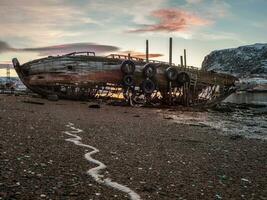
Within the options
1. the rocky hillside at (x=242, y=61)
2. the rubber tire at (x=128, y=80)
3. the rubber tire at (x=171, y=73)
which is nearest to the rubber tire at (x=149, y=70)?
the rubber tire at (x=128, y=80)

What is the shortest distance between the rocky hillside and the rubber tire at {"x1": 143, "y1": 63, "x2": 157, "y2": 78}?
55.2m

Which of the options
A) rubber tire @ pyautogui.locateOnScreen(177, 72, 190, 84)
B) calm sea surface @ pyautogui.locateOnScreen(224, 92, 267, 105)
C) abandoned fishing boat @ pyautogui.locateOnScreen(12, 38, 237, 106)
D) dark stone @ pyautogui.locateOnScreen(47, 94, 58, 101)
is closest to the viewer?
dark stone @ pyautogui.locateOnScreen(47, 94, 58, 101)

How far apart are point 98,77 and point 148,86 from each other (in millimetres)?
5458

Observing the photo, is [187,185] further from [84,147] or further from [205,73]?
[205,73]

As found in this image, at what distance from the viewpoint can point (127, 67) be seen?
35.7m

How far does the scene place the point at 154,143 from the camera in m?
12.7

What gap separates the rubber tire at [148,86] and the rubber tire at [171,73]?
2.65 metres

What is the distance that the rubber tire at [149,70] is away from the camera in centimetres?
3716

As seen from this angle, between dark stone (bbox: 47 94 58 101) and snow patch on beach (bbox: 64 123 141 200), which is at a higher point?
dark stone (bbox: 47 94 58 101)

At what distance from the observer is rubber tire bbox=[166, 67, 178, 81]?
39500 millimetres

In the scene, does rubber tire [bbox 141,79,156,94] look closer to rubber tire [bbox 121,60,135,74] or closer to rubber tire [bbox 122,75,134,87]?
rubber tire [bbox 122,75,134,87]

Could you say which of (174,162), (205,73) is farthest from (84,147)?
(205,73)

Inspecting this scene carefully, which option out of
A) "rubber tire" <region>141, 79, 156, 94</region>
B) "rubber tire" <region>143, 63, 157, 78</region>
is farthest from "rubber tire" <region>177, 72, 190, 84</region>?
→ "rubber tire" <region>141, 79, 156, 94</region>

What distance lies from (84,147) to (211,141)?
6009 mm
